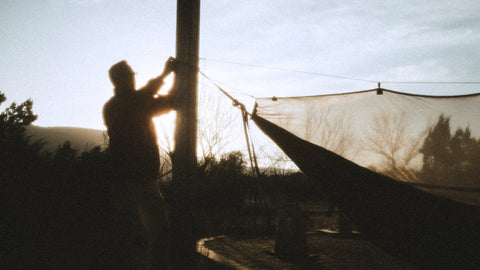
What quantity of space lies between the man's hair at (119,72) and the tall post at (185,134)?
0.36m

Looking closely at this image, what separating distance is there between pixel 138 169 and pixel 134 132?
255 mm

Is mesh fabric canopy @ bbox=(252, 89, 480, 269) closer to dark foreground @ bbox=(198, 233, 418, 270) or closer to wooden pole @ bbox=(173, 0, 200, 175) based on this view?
wooden pole @ bbox=(173, 0, 200, 175)

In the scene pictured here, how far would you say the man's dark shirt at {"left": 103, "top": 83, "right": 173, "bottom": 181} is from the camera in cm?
182

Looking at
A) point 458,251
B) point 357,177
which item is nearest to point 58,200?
point 357,177

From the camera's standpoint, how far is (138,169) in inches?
71.6

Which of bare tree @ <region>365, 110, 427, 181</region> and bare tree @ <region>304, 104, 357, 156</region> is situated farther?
bare tree @ <region>304, 104, 357, 156</region>

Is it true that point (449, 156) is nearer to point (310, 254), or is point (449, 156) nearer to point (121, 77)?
point (310, 254)

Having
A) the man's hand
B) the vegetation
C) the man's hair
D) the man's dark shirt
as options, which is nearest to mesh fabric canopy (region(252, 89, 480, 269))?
the vegetation

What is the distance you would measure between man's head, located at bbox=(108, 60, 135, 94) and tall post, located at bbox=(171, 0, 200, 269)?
344mm

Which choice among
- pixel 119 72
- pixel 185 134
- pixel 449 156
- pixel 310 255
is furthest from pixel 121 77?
pixel 310 255

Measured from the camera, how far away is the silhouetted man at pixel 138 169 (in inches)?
71.4

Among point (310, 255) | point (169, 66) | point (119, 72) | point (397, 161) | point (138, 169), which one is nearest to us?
point (138, 169)

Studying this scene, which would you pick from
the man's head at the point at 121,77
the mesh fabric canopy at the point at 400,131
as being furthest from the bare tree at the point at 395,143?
the man's head at the point at 121,77

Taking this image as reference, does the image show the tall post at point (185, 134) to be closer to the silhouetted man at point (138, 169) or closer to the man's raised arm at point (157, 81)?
the man's raised arm at point (157, 81)
